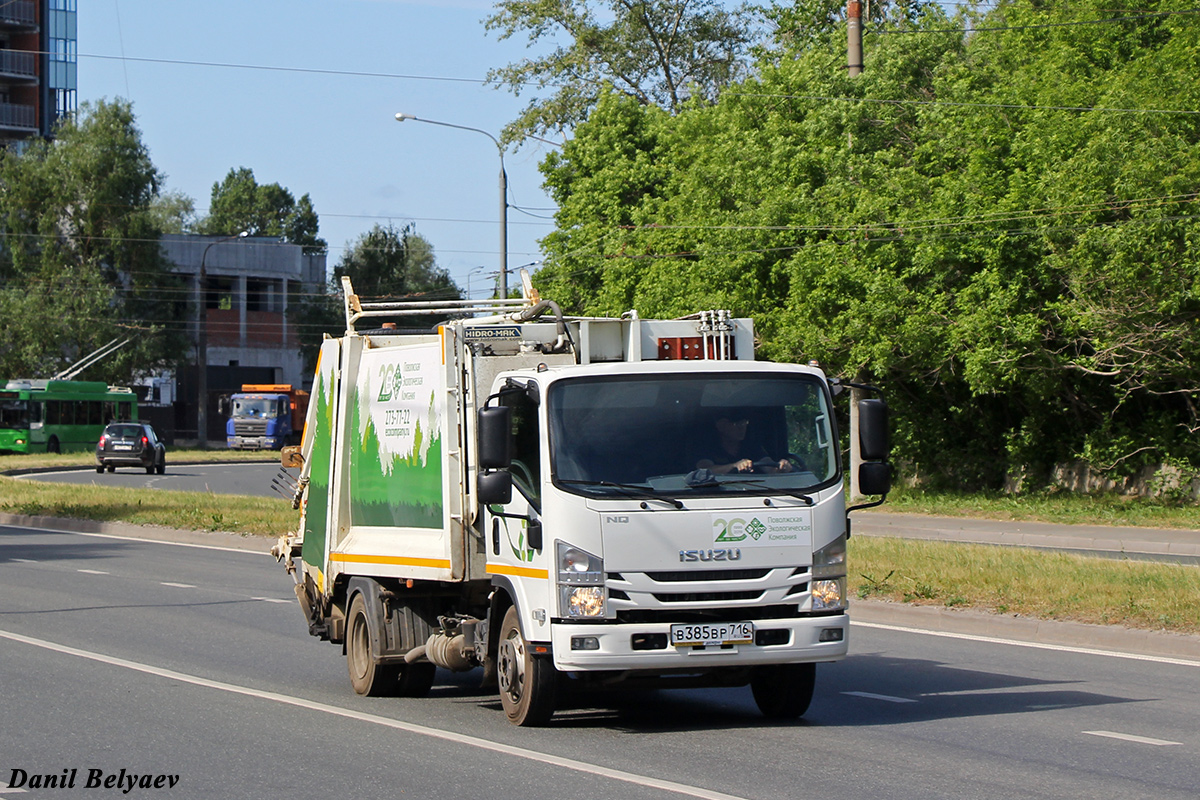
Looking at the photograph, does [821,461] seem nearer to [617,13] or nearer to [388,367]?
[388,367]

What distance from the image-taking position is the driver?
8508mm

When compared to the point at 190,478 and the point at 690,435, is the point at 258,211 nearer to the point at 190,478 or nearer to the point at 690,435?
the point at 190,478

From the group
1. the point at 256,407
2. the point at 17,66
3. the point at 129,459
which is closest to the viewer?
the point at 129,459

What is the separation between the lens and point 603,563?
810cm

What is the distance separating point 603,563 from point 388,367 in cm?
282

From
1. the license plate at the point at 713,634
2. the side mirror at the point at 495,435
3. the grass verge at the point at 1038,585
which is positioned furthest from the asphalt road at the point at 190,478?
the license plate at the point at 713,634

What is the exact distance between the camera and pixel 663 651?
8109 millimetres

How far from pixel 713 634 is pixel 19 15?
3665 inches

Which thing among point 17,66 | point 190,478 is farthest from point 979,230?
point 17,66

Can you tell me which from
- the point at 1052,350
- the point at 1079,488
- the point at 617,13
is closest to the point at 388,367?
the point at 1052,350

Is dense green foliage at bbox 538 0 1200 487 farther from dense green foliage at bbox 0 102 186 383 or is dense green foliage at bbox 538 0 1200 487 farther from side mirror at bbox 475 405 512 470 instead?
dense green foliage at bbox 0 102 186 383

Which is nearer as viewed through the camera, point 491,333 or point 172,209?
point 491,333

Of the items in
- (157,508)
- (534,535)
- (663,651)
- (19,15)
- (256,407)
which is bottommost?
(157,508)

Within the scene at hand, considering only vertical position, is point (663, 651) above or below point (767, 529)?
below
